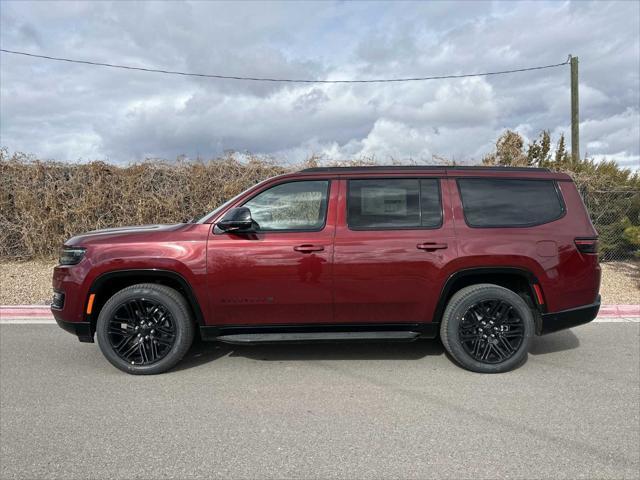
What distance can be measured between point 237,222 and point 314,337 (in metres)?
1.26

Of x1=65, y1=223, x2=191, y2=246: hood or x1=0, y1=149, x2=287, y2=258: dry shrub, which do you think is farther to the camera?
x1=0, y1=149, x2=287, y2=258: dry shrub

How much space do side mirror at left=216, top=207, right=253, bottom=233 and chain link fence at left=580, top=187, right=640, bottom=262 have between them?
8375 millimetres

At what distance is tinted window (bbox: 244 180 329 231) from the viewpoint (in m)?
4.27

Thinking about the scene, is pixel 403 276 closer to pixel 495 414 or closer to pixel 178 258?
pixel 495 414

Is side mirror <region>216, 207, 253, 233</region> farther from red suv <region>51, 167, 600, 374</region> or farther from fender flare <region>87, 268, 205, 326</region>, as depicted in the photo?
fender flare <region>87, 268, 205, 326</region>

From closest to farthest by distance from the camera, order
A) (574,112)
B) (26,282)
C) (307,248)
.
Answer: (307,248), (26,282), (574,112)

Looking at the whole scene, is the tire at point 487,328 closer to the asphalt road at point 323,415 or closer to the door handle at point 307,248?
the asphalt road at point 323,415

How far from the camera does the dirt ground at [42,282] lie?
24.6ft

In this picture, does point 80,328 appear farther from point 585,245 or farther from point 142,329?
point 585,245

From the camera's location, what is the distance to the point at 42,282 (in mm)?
8609

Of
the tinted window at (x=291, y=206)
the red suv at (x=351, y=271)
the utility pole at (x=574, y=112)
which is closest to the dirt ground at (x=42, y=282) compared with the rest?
the red suv at (x=351, y=271)

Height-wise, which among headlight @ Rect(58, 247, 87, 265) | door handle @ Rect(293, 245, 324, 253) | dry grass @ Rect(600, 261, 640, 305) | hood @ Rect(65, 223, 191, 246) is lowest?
dry grass @ Rect(600, 261, 640, 305)

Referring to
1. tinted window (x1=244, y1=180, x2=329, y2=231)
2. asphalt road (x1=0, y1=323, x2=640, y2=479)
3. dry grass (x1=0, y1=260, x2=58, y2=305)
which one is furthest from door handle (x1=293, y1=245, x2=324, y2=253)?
dry grass (x1=0, y1=260, x2=58, y2=305)

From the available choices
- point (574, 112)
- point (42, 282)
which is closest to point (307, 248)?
point (42, 282)
